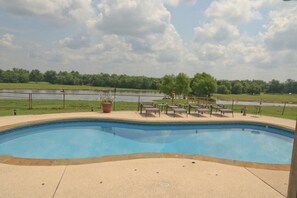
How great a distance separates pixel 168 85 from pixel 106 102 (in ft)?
105

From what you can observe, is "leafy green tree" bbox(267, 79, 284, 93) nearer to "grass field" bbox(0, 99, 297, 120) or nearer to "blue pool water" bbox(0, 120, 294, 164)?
"grass field" bbox(0, 99, 297, 120)


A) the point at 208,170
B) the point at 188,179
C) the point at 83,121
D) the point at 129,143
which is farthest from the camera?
the point at 83,121

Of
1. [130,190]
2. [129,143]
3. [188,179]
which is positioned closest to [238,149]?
[129,143]

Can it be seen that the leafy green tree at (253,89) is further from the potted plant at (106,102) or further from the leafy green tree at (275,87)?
the potted plant at (106,102)

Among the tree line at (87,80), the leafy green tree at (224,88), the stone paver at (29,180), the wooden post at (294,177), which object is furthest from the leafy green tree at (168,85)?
the wooden post at (294,177)

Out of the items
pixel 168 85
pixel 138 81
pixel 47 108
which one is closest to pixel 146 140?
pixel 47 108

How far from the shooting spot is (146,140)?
8.46 meters

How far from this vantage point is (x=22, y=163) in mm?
4547

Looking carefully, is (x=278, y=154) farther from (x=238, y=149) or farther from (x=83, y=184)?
(x=83, y=184)

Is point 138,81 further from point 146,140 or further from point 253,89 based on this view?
point 146,140

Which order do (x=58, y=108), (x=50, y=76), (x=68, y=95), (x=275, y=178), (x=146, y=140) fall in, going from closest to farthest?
(x=275, y=178) < (x=146, y=140) < (x=58, y=108) < (x=68, y=95) < (x=50, y=76)

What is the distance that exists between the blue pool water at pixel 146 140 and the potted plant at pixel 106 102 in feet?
4.93

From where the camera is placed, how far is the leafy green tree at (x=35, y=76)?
6697 cm

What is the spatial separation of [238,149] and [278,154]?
4.00 feet
